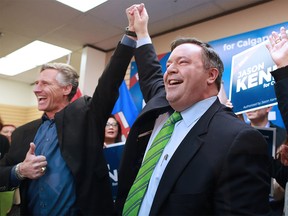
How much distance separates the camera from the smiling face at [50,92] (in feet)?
5.13

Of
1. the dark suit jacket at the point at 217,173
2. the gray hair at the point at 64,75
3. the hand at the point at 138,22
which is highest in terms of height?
the hand at the point at 138,22

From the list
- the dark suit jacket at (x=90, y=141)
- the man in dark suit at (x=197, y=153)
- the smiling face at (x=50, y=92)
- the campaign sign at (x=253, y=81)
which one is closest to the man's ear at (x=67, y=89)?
the smiling face at (x=50, y=92)

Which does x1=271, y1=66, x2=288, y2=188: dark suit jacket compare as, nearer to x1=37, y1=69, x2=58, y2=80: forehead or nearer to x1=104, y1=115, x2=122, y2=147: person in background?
x1=37, y1=69, x2=58, y2=80: forehead

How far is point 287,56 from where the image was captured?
3.64 feet

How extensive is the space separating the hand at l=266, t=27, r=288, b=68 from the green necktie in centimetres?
43

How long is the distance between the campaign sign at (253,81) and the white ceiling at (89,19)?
1637 mm

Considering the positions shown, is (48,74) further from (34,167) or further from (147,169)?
(147,169)

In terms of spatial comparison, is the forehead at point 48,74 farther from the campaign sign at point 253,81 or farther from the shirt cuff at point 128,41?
the campaign sign at point 253,81

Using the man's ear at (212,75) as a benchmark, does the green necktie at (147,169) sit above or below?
below

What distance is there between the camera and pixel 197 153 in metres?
0.97

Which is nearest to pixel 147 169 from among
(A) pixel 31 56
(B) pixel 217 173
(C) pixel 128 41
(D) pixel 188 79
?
Answer: (B) pixel 217 173

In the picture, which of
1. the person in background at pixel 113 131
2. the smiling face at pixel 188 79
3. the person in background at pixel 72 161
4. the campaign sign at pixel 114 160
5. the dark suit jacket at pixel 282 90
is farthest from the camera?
the person in background at pixel 113 131

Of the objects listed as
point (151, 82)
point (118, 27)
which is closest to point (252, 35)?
point (118, 27)

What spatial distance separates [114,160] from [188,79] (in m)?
1.08
